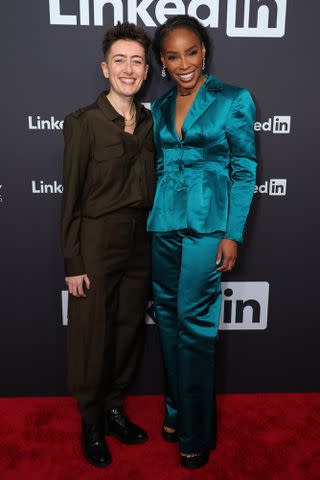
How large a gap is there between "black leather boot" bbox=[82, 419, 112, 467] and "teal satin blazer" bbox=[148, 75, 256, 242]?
0.88 m

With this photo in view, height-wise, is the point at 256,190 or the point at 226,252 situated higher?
the point at 256,190

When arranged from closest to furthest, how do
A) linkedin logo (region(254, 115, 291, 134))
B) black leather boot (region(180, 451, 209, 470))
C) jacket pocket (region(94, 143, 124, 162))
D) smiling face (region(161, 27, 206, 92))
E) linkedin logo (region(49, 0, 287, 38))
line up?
smiling face (region(161, 27, 206, 92))
jacket pocket (region(94, 143, 124, 162))
black leather boot (region(180, 451, 209, 470))
linkedin logo (region(49, 0, 287, 38))
linkedin logo (region(254, 115, 291, 134))

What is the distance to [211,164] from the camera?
1802mm

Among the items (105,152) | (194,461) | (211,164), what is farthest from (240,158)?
(194,461)

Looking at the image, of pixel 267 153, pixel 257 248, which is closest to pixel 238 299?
pixel 257 248

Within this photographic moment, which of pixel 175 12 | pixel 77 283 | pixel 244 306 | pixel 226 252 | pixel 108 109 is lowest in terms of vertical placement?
pixel 244 306

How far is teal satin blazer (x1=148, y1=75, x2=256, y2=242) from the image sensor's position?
1.76 m

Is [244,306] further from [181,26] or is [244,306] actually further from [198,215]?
[181,26]

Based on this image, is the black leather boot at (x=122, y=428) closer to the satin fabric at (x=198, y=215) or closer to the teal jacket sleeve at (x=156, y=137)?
the satin fabric at (x=198, y=215)

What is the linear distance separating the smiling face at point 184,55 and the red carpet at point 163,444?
56.4 inches

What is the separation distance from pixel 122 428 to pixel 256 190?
3.87 feet

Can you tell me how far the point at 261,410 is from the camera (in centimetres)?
238

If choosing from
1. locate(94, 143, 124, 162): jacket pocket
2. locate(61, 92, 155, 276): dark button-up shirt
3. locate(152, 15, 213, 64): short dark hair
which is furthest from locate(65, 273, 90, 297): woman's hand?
locate(152, 15, 213, 64): short dark hair

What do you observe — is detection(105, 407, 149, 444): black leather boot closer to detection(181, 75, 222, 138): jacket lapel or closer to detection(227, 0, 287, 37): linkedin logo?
detection(181, 75, 222, 138): jacket lapel
